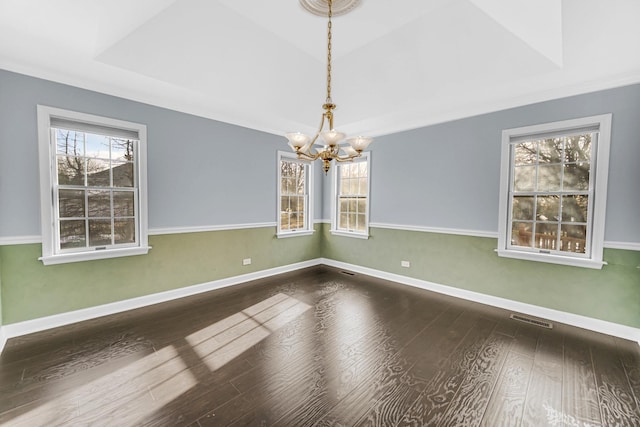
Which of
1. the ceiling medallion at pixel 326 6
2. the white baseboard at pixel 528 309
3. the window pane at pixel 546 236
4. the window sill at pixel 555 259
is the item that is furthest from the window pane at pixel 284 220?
the window pane at pixel 546 236

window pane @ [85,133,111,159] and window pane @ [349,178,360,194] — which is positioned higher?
window pane @ [85,133,111,159]

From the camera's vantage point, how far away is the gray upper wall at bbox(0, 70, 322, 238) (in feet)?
8.23

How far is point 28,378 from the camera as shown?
6.49ft

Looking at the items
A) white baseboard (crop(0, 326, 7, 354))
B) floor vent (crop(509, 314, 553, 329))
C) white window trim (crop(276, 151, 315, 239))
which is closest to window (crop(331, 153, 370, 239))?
white window trim (crop(276, 151, 315, 239))

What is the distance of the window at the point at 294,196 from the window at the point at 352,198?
543 millimetres

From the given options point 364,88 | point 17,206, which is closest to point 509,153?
point 364,88

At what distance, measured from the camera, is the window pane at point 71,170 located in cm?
281

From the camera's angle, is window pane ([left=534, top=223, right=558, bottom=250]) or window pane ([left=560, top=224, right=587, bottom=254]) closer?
window pane ([left=560, top=224, right=587, bottom=254])

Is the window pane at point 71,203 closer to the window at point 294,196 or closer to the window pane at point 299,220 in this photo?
the window at point 294,196

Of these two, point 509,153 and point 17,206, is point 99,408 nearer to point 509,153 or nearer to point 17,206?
point 17,206

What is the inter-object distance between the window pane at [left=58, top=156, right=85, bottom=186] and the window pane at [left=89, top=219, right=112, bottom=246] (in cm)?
46

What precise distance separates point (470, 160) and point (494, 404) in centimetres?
283

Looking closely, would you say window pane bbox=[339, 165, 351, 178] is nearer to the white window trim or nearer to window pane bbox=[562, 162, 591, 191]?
the white window trim

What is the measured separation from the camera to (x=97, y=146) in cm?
301
